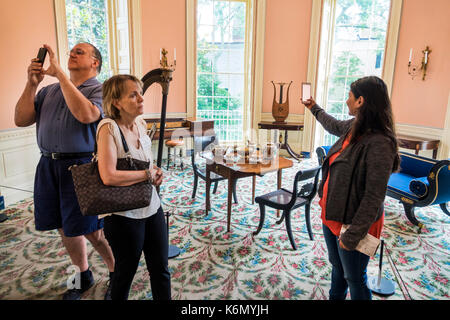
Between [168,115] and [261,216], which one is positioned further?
[168,115]

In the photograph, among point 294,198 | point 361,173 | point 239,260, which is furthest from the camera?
point 294,198

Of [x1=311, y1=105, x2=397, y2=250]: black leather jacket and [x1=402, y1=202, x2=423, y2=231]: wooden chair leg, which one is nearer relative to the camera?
[x1=311, y1=105, x2=397, y2=250]: black leather jacket

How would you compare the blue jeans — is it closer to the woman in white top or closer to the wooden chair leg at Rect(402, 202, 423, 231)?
the woman in white top

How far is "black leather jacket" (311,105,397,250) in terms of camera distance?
1315 mm

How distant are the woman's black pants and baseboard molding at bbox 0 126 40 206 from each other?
302cm

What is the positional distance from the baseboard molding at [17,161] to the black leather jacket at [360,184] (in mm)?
3865

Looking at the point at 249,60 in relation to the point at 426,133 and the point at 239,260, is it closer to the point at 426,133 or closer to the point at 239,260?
the point at 426,133

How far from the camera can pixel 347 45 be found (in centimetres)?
622

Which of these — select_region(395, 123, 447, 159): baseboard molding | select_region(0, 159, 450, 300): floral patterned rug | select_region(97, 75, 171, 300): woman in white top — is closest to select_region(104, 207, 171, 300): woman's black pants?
select_region(97, 75, 171, 300): woman in white top

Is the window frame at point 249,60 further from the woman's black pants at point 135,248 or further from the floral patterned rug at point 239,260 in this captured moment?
the woman's black pants at point 135,248

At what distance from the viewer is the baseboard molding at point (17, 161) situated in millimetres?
3697

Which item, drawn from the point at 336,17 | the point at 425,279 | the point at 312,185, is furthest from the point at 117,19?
the point at 425,279

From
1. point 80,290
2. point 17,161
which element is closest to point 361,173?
point 80,290

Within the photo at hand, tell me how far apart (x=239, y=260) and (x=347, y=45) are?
5317 mm
